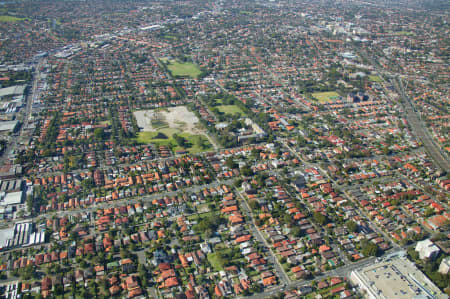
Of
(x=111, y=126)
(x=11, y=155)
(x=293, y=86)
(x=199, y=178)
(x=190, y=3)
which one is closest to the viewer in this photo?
(x=199, y=178)

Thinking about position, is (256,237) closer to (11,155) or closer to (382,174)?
(382,174)

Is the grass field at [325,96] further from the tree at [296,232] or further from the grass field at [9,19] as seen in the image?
the grass field at [9,19]

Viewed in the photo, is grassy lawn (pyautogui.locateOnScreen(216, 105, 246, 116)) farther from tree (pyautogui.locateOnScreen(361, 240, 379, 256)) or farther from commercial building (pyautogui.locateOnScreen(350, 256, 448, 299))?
commercial building (pyautogui.locateOnScreen(350, 256, 448, 299))

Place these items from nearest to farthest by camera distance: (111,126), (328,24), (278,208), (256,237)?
(256,237), (278,208), (111,126), (328,24)

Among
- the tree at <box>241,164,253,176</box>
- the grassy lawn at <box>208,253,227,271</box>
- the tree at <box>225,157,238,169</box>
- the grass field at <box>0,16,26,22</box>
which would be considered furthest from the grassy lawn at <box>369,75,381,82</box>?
the grass field at <box>0,16,26,22</box>

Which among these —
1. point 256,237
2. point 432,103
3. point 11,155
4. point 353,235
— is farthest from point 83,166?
point 432,103

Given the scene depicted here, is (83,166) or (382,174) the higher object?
(83,166)

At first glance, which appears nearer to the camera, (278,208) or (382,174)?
(278,208)
